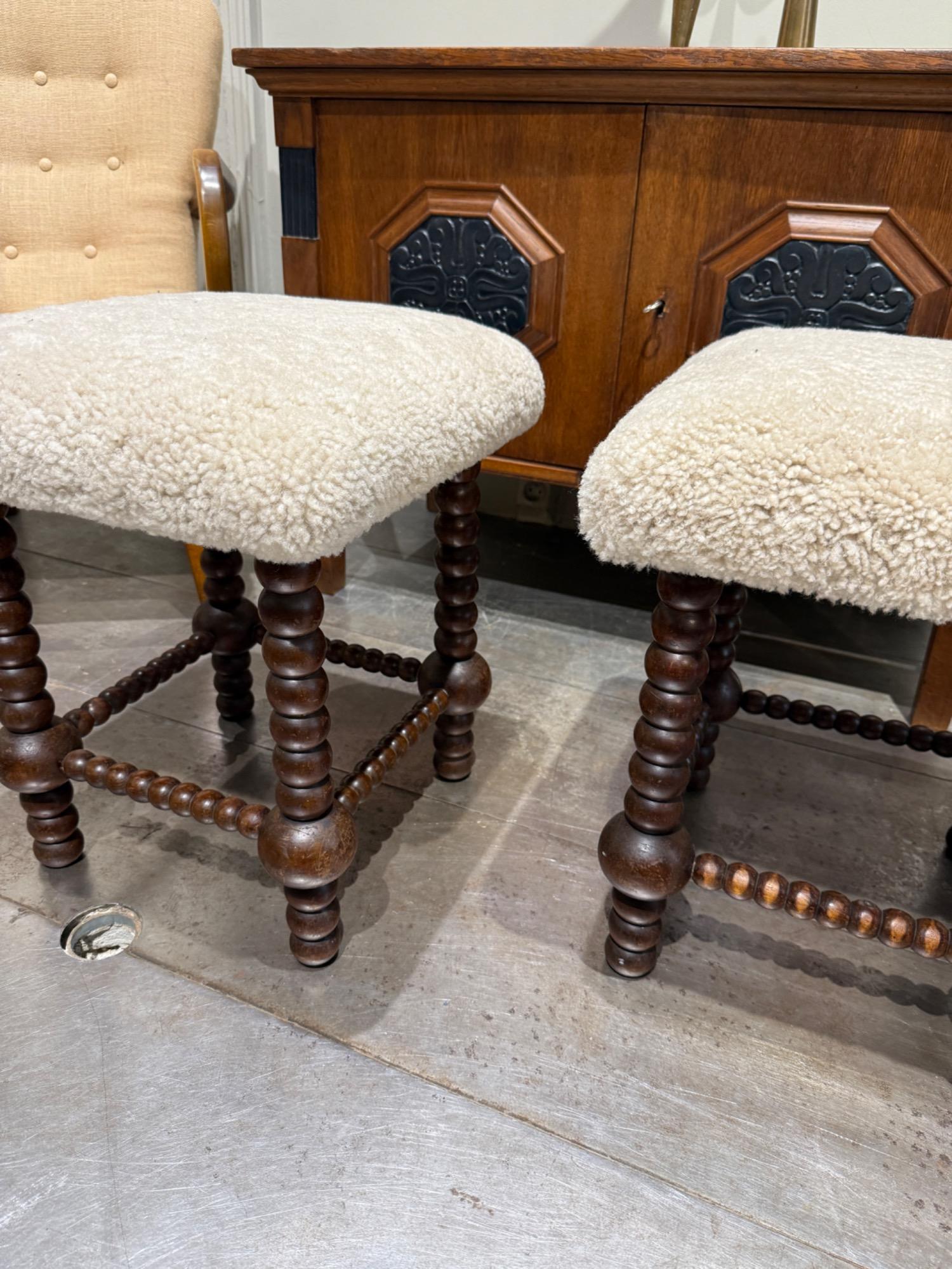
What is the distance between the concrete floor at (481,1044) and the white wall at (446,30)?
106 centimetres

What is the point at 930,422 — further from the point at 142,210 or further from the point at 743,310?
the point at 142,210

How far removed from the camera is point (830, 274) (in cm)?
93

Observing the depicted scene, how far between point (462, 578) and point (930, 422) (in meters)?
0.47

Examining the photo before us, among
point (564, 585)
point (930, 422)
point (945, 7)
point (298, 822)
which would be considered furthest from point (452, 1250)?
point (945, 7)

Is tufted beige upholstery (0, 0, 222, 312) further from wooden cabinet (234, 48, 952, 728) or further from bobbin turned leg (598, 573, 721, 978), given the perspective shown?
bobbin turned leg (598, 573, 721, 978)

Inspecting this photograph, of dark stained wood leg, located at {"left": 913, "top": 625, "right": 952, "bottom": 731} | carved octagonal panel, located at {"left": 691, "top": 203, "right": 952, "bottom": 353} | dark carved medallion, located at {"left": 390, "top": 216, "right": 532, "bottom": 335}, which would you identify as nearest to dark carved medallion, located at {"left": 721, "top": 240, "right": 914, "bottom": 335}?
carved octagonal panel, located at {"left": 691, "top": 203, "right": 952, "bottom": 353}

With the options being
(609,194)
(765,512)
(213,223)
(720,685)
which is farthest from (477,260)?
(765,512)

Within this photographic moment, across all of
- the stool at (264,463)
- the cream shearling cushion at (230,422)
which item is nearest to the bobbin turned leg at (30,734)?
the stool at (264,463)

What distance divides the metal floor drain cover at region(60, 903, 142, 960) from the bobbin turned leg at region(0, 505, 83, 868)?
3.0 inches

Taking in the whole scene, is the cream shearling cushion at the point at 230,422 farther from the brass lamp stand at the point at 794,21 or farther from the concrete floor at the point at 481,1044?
the brass lamp stand at the point at 794,21

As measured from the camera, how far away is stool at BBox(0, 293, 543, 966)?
1.66ft

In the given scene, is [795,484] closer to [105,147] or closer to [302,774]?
[302,774]

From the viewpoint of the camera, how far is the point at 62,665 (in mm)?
1155

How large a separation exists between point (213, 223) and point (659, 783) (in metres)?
0.95
